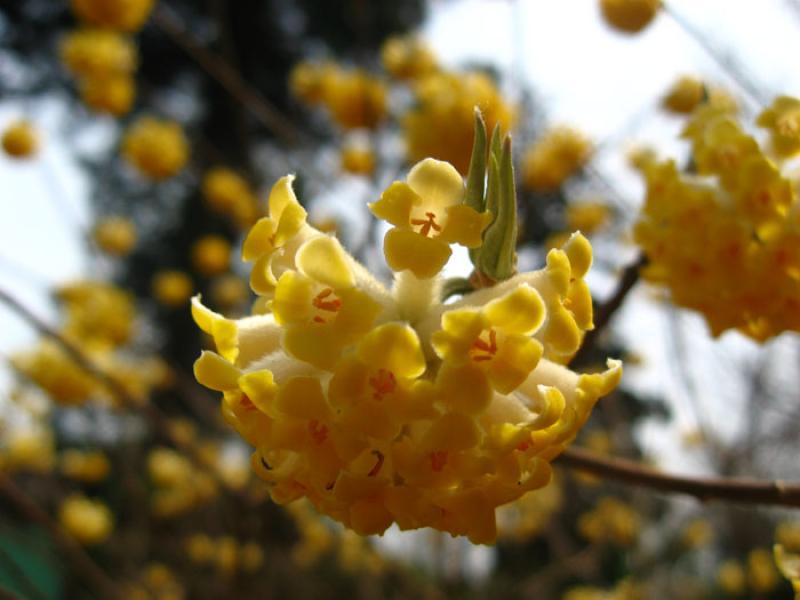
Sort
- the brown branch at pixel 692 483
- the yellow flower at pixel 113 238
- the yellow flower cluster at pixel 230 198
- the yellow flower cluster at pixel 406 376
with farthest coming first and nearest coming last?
the yellow flower at pixel 113 238 < the yellow flower cluster at pixel 230 198 < the brown branch at pixel 692 483 < the yellow flower cluster at pixel 406 376

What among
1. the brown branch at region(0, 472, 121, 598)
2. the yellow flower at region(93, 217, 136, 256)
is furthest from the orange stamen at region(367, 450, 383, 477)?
the yellow flower at region(93, 217, 136, 256)

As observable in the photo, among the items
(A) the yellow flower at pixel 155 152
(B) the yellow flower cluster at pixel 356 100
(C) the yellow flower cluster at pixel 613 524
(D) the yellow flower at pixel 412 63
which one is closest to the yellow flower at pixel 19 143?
(A) the yellow flower at pixel 155 152

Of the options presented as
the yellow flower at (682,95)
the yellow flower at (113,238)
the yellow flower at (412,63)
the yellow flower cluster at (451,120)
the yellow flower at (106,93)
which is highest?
the yellow flower at (682,95)

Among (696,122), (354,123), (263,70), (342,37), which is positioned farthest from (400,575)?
(263,70)

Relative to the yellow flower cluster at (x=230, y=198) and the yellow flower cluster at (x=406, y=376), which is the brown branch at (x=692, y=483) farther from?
the yellow flower cluster at (x=230, y=198)

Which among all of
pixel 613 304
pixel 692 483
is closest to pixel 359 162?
pixel 613 304

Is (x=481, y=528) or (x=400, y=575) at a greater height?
(x=481, y=528)

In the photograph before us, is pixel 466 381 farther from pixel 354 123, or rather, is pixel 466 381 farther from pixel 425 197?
pixel 354 123

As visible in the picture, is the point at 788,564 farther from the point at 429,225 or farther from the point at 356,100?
the point at 356,100
